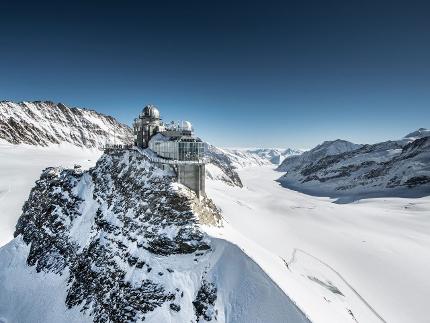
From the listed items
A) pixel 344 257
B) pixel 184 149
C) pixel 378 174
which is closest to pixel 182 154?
pixel 184 149

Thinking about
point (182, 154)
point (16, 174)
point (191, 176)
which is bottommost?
point (191, 176)

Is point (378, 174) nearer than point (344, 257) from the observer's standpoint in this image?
No

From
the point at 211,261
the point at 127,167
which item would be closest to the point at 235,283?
the point at 211,261

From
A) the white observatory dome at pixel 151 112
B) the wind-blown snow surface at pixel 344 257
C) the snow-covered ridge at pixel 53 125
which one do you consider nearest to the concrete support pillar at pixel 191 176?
the wind-blown snow surface at pixel 344 257

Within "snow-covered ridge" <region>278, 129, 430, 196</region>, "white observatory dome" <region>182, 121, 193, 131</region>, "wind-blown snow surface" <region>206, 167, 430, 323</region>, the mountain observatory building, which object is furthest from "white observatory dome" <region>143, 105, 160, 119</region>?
"snow-covered ridge" <region>278, 129, 430, 196</region>

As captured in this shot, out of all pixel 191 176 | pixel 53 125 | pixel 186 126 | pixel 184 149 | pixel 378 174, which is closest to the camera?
pixel 191 176

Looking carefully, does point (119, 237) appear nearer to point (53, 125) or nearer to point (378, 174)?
point (378, 174)
